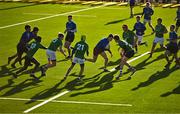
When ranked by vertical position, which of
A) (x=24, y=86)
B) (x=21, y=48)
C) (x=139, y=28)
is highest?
(x=21, y=48)

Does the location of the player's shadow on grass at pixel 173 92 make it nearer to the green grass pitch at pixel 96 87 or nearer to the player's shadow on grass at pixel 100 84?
the green grass pitch at pixel 96 87

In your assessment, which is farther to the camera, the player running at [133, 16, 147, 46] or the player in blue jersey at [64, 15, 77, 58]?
the player running at [133, 16, 147, 46]

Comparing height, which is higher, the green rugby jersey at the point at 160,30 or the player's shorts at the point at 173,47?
the green rugby jersey at the point at 160,30

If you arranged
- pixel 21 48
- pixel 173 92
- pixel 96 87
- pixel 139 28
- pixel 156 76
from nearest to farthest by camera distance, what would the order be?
1. pixel 173 92
2. pixel 96 87
3. pixel 156 76
4. pixel 21 48
5. pixel 139 28

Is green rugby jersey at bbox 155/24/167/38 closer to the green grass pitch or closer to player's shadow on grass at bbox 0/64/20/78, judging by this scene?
the green grass pitch

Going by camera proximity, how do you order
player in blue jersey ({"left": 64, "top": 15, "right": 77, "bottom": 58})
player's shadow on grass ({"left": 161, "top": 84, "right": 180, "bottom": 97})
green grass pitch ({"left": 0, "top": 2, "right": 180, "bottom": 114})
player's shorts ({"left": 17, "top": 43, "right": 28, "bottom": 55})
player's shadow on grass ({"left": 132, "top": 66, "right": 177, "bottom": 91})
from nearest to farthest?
green grass pitch ({"left": 0, "top": 2, "right": 180, "bottom": 114}) < player's shadow on grass ({"left": 161, "top": 84, "right": 180, "bottom": 97}) < player's shadow on grass ({"left": 132, "top": 66, "right": 177, "bottom": 91}) < player's shorts ({"left": 17, "top": 43, "right": 28, "bottom": 55}) < player in blue jersey ({"left": 64, "top": 15, "right": 77, "bottom": 58})

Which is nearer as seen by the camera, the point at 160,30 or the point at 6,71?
the point at 6,71

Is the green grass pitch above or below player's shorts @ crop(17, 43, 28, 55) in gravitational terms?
below

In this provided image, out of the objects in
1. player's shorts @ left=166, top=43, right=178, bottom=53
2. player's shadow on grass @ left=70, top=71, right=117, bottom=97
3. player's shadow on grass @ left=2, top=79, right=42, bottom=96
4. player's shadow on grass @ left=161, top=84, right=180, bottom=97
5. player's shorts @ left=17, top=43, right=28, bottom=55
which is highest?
player's shorts @ left=17, top=43, right=28, bottom=55

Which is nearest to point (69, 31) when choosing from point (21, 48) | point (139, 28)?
point (139, 28)

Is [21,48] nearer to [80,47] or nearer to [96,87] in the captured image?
[80,47]

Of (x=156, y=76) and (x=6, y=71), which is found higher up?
(x=6, y=71)

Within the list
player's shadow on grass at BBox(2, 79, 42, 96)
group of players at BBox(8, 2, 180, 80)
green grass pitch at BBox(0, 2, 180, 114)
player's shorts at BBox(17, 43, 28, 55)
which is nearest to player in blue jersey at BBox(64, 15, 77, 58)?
group of players at BBox(8, 2, 180, 80)

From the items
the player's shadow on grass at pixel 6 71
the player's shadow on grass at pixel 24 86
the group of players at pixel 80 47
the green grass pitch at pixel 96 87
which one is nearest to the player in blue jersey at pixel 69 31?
the group of players at pixel 80 47
